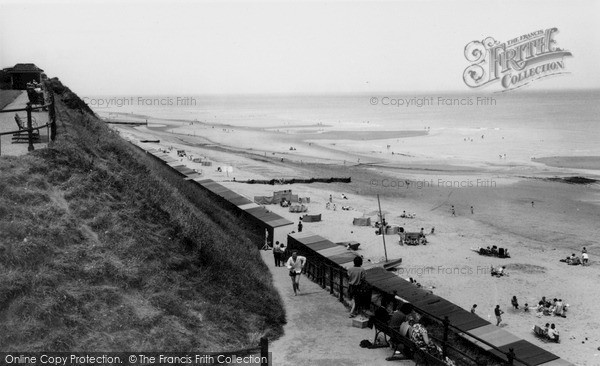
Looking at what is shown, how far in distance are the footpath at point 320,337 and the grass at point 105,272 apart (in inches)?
16.6

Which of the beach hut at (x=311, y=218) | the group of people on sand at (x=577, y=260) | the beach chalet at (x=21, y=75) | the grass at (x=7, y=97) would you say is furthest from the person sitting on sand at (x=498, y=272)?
the beach chalet at (x=21, y=75)

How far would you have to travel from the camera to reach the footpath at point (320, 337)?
878 cm

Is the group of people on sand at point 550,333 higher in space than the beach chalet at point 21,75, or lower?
lower

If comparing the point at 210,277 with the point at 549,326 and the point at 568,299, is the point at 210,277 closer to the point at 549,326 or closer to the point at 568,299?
the point at 549,326

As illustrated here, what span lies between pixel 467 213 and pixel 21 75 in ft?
96.3

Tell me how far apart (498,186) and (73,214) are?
40235 millimetres

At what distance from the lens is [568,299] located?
19.2 m

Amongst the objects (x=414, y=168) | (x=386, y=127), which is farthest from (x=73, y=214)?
(x=386, y=127)

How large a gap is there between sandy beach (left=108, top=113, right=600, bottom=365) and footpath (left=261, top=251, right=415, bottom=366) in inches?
328

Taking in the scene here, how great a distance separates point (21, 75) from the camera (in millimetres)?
25656

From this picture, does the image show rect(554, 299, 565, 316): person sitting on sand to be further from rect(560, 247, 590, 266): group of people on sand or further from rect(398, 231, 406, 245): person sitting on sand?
rect(398, 231, 406, 245): person sitting on sand

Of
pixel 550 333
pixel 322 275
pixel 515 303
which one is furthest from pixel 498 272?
pixel 322 275

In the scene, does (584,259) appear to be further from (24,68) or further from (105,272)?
(24,68)

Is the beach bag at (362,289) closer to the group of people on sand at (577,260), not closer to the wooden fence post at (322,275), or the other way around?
the wooden fence post at (322,275)
